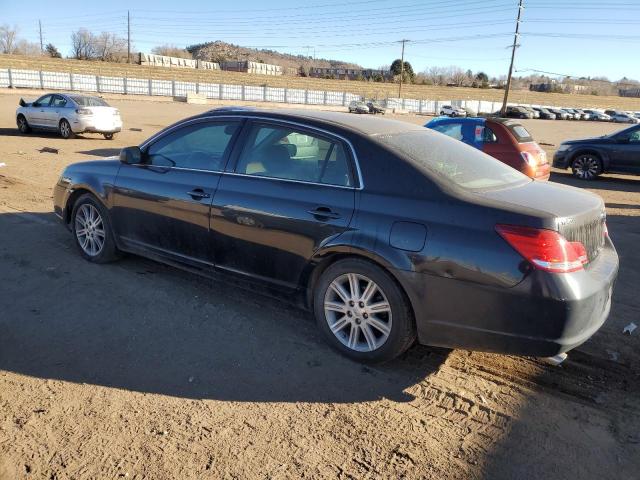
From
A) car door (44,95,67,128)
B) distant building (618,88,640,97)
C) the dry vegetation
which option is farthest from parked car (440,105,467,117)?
distant building (618,88,640,97)

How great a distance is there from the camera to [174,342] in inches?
149

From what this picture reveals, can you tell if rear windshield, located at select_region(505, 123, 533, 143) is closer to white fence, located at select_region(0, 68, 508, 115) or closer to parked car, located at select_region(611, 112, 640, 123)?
white fence, located at select_region(0, 68, 508, 115)

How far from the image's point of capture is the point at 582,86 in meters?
154

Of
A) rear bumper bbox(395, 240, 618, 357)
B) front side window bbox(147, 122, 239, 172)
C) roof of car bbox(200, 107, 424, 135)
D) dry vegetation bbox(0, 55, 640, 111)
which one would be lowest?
rear bumper bbox(395, 240, 618, 357)

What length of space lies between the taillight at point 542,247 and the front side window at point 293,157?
1123mm

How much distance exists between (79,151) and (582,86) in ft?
546

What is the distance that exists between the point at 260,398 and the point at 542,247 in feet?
5.99

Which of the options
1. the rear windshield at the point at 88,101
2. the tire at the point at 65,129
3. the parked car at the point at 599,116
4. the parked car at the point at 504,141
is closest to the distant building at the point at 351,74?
the parked car at the point at 599,116

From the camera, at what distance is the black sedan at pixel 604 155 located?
1320 cm

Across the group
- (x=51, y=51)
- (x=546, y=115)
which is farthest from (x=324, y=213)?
(x=51, y=51)

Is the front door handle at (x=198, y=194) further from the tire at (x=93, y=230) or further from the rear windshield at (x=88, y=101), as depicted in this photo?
the rear windshield at (x=88, y=101)

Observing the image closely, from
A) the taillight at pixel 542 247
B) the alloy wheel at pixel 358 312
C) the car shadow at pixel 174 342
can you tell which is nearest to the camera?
the taillight at pixel 542 247

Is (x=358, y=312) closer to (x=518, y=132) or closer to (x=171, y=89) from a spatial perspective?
(x=518, y=132)

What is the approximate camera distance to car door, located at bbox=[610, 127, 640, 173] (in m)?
13.1
